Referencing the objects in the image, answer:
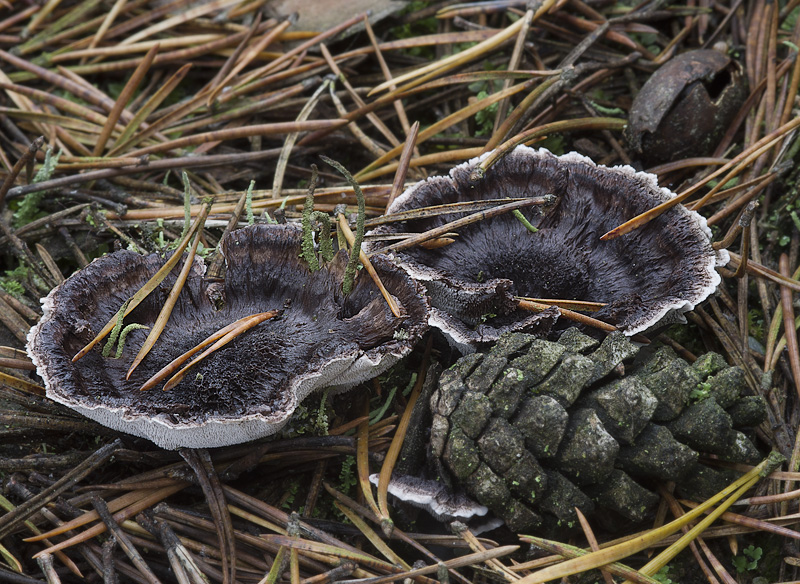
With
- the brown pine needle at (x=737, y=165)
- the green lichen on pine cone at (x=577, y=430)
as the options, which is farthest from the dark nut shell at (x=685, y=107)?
the green lichen on pine cone at (x=577, y=430)

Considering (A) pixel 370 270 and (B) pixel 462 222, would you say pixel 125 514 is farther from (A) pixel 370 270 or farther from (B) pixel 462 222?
(B) pixel 462 222

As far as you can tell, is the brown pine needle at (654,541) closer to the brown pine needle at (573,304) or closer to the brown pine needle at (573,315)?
the brown pine needle at (573,315)

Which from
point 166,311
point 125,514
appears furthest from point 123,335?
point 125,514

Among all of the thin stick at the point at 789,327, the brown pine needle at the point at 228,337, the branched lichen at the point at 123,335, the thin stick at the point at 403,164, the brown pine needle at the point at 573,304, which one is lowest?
the thin stick at the point at 789,327

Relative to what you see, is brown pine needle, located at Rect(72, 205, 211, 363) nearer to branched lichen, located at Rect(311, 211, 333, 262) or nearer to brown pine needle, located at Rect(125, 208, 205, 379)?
brown pine needle, located at Rect(125, 208, 205, 379)

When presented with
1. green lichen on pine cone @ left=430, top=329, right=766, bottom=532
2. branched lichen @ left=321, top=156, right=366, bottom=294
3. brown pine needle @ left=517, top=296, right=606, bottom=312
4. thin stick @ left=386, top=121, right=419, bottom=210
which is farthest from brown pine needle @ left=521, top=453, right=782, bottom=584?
thin stick @ left=386, top=121, right=419, bottom=210

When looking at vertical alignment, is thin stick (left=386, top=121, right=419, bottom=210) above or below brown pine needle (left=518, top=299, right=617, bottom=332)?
above
